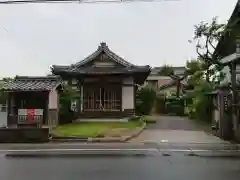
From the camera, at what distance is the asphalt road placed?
10367mm

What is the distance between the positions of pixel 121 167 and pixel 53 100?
64.0 feet

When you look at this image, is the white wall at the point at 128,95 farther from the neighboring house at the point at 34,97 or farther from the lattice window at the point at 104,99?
the neighboring house at the point at 34,97

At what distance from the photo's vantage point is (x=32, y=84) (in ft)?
99.5

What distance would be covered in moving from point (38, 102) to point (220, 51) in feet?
53.3

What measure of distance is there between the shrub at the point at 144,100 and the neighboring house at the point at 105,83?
976 cm

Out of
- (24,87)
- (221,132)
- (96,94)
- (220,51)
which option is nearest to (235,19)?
(220,51)

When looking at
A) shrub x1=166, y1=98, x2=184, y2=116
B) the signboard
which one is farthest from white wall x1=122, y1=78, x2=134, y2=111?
shrub x1=166, y1=98, x2=184, y2=116

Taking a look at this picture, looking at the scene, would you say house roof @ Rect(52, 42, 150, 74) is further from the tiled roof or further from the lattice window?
the tiled roof

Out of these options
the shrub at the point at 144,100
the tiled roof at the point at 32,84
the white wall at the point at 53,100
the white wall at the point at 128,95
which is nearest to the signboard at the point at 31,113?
the tiled roof at the point at 32,84

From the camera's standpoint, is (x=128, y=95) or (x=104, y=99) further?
(x=128, y=95)

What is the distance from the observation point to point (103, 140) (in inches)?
867

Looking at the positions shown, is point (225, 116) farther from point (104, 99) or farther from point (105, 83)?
point (105, 83)

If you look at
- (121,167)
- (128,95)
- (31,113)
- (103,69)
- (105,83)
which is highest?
(103,69)

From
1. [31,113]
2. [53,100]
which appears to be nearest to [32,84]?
[53,100]
